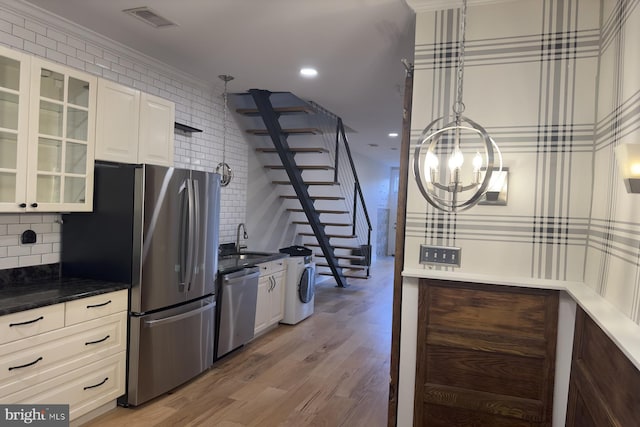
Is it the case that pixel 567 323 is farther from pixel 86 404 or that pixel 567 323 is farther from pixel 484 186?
pixel 86 404

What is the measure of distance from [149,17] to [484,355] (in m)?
3.13

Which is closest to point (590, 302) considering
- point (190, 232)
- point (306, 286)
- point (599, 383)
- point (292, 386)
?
point (599, 383)

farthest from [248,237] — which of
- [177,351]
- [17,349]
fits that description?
[17,349]

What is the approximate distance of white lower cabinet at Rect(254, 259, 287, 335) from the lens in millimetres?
4566

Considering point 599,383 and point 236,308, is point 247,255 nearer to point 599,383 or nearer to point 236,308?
point 236,308

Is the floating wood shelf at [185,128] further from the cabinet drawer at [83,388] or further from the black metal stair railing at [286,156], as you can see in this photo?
the cabinet drawer at [83,388]

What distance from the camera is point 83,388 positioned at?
A: 2.69 metres

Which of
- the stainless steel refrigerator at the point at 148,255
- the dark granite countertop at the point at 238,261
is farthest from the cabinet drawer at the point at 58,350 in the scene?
the dark granite countertop at the point at 238,261

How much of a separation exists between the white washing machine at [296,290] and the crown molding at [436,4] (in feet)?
10.9

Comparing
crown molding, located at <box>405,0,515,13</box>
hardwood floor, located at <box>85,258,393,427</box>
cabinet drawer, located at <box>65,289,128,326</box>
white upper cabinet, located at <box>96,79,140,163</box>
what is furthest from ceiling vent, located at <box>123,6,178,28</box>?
hardwood floor, located at <box>85,258,393,427</box>

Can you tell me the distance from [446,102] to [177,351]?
2.66 m

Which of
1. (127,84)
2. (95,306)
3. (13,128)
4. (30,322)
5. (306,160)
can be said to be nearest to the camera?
(30,322)

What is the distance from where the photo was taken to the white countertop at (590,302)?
137 centimetres

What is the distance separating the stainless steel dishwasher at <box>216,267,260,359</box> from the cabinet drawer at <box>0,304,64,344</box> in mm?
1482
